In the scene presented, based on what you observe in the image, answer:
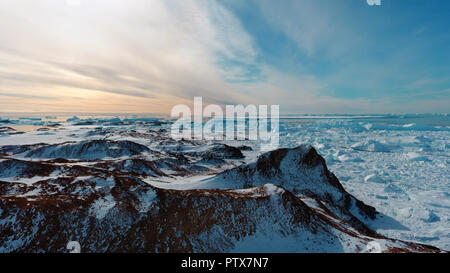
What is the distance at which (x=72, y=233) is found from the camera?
7.71 meters

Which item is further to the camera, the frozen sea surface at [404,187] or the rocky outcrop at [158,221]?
the frozen sea surface at [404,187]

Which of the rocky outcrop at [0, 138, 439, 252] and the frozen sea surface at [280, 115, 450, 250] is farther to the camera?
the frozen sea surface at [280, 115, 450, 250]

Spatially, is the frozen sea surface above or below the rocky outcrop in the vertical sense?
below

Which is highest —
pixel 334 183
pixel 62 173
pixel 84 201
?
pixel 84 201

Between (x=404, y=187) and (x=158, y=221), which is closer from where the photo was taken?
(x=158, y=221)

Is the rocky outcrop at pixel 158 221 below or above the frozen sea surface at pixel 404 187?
above

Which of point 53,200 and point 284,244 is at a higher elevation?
point 53,200

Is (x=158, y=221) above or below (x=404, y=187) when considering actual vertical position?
above

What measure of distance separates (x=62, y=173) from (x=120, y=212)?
1378cm

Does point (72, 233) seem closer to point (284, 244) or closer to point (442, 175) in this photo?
point (284, 244)
